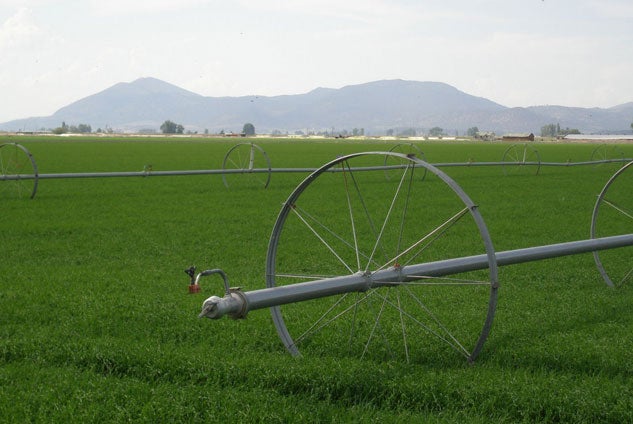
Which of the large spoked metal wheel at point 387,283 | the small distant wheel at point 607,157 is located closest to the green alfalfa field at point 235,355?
the large spoked metal wheel at point 387,283

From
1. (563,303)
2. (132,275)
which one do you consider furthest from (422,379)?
(132,275)

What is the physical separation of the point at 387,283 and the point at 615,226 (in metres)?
9.19

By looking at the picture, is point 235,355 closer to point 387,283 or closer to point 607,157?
point 387,283

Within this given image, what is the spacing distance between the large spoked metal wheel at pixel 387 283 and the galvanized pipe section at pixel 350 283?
0.19ft


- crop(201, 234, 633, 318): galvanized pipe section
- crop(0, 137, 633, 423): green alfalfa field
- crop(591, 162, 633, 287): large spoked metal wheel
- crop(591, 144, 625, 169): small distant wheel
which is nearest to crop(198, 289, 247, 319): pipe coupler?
crop(201, 234, 633, 318): galvanized pipe section

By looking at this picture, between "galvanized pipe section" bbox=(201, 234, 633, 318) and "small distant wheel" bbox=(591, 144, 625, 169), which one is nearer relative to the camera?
"galvanized pipe section" bbox=(201, 234, 633, 318)

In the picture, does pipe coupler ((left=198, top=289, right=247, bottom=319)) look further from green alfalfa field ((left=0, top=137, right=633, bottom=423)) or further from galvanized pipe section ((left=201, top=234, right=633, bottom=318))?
green alfalfa field ((left=0, top=137, right=633, bottom=423))

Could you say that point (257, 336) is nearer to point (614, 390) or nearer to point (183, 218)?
point (614, 390)

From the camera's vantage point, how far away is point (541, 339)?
568 centimetres

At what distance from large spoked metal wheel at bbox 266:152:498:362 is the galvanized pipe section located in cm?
6

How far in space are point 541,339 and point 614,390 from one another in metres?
1.23

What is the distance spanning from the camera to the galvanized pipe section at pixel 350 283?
4.09 meters

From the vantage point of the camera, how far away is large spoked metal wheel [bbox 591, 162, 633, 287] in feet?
26.3

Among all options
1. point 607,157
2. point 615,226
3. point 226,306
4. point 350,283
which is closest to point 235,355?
point 350,283
